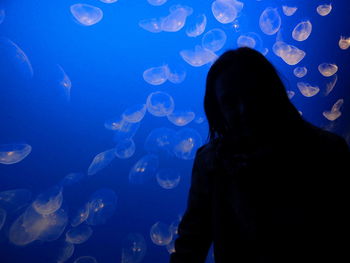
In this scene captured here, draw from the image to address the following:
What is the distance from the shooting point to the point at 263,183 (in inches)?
29.4

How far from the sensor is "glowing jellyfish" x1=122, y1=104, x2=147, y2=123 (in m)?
3.74

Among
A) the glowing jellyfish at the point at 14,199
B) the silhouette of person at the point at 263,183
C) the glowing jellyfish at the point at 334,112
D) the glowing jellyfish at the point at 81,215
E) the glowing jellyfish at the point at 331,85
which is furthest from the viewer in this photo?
the glowing jellyfish at the point at 334,112

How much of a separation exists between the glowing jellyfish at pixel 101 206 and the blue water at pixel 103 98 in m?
0.02

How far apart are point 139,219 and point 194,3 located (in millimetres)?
3940

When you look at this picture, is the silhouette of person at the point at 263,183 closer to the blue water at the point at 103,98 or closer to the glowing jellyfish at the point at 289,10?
the blue water at the point at 103,98

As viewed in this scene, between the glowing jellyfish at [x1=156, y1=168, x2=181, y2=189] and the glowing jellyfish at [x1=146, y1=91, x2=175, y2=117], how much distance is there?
1.04m

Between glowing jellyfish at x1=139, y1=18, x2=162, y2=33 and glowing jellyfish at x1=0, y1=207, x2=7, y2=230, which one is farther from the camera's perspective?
glowing jellyfish at x1=139, y1=18, x2=162, y2=33

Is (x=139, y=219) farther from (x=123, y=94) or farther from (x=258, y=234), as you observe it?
(x=258, y=234)

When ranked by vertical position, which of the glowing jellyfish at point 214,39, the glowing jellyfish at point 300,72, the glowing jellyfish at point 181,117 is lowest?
the glowing jellyfish at point 181,117

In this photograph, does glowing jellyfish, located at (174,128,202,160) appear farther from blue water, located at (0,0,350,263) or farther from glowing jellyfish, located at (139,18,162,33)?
glowing jellyfish, located at (139,18,162,33)

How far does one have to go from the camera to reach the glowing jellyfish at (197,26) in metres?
4.00

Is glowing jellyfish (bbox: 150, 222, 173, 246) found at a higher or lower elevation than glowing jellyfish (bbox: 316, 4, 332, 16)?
lower

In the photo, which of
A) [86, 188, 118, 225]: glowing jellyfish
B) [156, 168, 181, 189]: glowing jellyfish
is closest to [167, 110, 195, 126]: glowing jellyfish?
[156, 168, 181, 189]: glowing jellyfish

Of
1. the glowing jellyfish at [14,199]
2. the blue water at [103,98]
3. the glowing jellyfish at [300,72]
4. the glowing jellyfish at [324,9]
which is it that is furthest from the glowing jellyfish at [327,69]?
the glowing jellyfish at [14,199]
